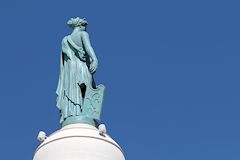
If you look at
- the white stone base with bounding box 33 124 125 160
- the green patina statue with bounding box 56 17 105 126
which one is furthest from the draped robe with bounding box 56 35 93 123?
the white stone base with bounding box 33 124 125 160

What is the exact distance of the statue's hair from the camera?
18062 mm

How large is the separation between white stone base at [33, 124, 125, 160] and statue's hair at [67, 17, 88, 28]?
3.62 meters

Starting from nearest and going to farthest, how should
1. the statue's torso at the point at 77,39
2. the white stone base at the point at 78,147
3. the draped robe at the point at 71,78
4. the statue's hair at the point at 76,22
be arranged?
the white stone base at the point at 78,147 → the draped robe at the point at 71,78 → the statue's torso at the point at 77,39 → the statue's hair at the point at 76,22

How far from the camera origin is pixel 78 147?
1486 centimetres

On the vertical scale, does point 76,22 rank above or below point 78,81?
above

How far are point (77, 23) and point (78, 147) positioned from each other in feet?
14.4

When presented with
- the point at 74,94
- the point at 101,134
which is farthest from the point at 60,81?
the point at 101,134

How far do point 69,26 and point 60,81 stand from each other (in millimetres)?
1735

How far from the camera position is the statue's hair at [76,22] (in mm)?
18062

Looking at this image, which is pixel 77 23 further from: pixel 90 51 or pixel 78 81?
pixel 78 81

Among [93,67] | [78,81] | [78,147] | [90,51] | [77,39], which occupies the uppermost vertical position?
[77,39]

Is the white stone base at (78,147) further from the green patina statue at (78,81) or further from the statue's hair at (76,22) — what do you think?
the statue's hair at (76,22)

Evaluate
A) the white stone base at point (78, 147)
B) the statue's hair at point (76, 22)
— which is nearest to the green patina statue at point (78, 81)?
the statue's hair at point (76, 22)

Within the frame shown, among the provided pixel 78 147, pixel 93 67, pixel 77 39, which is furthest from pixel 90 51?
pixel 78 147
